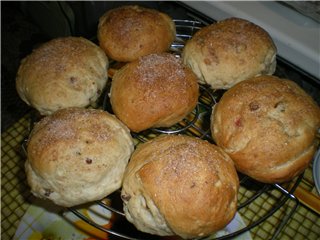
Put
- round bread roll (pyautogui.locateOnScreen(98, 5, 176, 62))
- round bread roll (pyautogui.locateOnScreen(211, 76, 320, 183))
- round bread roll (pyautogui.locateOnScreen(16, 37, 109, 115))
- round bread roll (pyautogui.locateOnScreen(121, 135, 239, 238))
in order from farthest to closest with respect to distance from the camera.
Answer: round bread roll (pyautogui.locateOnScreen(98, 5, 176, 62))
round bread roll (pyautogui.locateOnScreen(16, 37, 109, 115))
round bread roll (pyautogui.locateOnScreen(211, 76, 320, 183))
round bread roll (pyautogui.locateOnScreen(121, 135, 239, 238))

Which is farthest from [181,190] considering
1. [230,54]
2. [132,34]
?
[132,34]

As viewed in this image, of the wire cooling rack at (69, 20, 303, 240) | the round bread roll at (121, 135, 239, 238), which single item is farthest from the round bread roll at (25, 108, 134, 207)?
the wire cooling rack at (69, 20, 303, 240)

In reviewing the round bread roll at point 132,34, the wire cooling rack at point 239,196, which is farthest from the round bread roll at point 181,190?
the round bread roll at point 132,34

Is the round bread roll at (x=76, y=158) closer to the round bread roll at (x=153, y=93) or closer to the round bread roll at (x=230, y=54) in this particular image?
the round bread roll at (x=153, y=93)

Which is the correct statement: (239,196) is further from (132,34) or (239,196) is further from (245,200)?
(132,34)

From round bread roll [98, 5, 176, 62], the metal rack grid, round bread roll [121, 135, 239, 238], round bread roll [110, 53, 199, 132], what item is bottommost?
the metal rack grid

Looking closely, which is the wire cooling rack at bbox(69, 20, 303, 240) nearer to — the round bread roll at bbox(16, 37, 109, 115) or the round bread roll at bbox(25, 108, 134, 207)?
the round bread roll at bbox(16, 37, 109, 115)

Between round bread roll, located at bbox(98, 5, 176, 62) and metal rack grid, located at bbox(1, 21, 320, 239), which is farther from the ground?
round bread roll, located at bbox(98, 5, 176, 62)
